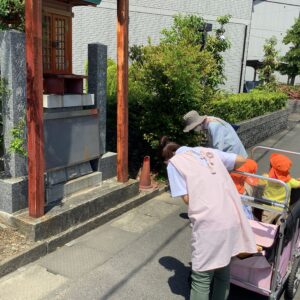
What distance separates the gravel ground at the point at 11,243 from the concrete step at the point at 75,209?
0.22ft

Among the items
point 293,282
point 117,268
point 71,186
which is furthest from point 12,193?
point 293,282

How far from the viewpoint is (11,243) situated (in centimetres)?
426

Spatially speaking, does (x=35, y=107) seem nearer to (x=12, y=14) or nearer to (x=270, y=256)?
(x=12, y=14)

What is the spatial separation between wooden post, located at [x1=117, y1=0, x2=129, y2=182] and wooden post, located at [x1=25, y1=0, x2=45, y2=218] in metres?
1.62

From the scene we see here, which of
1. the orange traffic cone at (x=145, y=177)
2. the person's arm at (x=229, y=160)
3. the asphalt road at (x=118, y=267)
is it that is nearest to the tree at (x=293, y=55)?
the orange traffic cone at (x=145, y=177)

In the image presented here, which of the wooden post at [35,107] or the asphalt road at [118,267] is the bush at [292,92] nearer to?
the asphalt road at [118,267]

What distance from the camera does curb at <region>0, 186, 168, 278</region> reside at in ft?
13.2

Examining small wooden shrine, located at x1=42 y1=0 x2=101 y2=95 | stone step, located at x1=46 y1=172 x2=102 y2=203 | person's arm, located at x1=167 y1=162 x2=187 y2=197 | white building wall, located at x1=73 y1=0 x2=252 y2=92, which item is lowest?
stone step, located at x1=46 y1=172 x2=102 y2=203

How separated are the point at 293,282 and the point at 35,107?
315cm

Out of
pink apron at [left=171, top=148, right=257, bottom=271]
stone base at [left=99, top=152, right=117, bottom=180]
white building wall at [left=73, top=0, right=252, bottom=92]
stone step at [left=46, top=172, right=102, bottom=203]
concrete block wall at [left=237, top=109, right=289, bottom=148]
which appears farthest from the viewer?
white building wall at [left=73, top=0, right=252, bottom=92]

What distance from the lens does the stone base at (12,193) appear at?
4.48m

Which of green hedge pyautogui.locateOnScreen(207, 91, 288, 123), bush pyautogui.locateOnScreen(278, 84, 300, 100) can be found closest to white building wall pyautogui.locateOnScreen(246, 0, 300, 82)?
bush pyautogui.locateOnScreen(278, 84, 300, 100)

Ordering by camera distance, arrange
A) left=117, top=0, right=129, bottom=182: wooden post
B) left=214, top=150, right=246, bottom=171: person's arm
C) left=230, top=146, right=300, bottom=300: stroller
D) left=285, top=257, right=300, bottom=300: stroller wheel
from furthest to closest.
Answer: left=117, top=0, right=129, bottom=182: wooden post → left=285, top=257, right=300, bottom=300: stroller wheel → left=230, top=146, right=300, bottom=300: stroller → left=214, top=150, right=246, bottom=171: person's arm

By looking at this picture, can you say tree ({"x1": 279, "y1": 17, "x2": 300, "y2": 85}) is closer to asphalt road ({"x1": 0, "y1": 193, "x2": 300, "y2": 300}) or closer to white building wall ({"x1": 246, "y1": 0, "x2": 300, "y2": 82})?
white building wall ({"x1": 246, "y1": 0, "x2": 300, "y2": 82})
